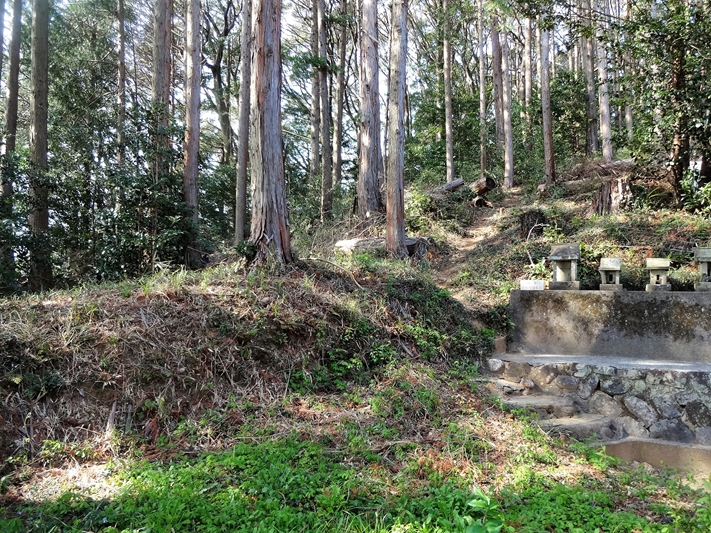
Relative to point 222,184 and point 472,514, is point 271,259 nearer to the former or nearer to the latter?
point 472,514

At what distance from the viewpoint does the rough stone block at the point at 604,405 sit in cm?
532

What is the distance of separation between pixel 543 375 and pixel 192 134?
836 cm

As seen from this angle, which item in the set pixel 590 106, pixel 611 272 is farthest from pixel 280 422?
pixel 590 106

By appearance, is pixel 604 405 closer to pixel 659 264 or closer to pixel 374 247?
pixel 659 264

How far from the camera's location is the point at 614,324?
6.33 metres

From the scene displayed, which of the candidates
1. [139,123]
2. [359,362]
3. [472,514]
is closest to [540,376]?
[359,362]

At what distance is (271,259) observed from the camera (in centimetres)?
590

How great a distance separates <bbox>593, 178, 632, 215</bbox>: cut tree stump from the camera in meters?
9.59

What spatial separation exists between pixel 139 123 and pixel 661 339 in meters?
9.80

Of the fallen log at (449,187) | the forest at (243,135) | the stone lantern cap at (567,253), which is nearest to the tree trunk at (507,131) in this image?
the forest at (243,135)

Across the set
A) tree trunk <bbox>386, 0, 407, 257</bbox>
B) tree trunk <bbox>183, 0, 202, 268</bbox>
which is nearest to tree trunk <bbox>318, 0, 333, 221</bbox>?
tree trunk <bbox>183, 0, 202, 268</bbox>

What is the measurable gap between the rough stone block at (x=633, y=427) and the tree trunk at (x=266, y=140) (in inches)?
173

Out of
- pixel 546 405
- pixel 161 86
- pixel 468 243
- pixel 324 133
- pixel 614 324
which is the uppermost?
pixel 324 133

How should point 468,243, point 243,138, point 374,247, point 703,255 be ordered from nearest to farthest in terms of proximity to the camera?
point 703,255 → point 374,247 → point 468,243 → point 243,138
